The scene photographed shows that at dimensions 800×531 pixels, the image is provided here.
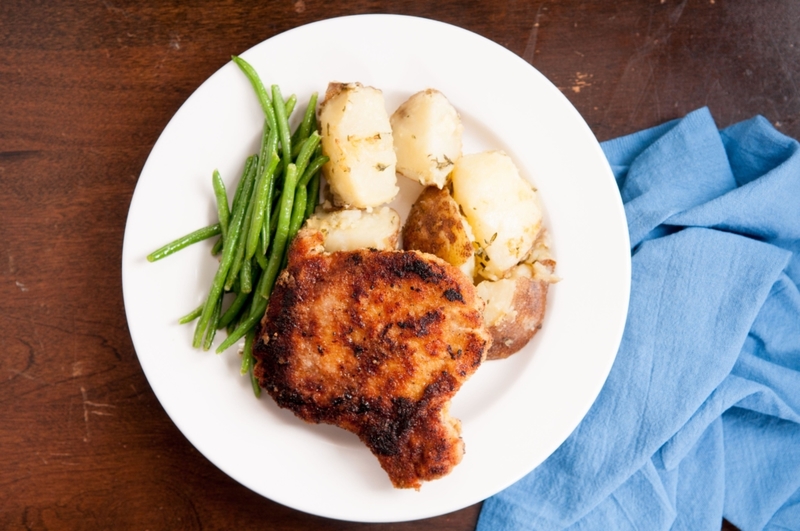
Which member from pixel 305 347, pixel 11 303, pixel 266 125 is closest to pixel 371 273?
Result: pixel 305 347

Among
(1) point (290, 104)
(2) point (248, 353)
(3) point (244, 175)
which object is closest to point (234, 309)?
(2) point (248, 353)

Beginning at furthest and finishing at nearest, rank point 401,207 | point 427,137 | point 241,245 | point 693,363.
A: point 693,363 < point 401,207 < point 241,245 < point 427,137

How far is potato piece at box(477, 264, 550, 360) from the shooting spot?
2.78m

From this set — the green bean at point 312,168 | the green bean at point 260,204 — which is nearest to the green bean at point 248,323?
the green bean at point 260,204

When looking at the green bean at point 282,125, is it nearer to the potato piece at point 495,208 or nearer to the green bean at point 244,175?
→ the green bean at point 244,175

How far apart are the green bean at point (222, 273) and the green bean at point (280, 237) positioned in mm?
157

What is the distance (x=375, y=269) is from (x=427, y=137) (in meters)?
0.59

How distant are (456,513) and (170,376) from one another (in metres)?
1.51

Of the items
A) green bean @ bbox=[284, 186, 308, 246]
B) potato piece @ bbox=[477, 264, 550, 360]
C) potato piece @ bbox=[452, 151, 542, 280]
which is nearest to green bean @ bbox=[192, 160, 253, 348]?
green bean @ bbox=[284, 186, 308, 246]

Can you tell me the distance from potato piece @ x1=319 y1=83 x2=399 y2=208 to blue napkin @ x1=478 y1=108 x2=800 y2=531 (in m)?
1.25

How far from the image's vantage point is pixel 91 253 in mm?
3145

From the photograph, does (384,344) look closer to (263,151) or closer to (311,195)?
(311,195)

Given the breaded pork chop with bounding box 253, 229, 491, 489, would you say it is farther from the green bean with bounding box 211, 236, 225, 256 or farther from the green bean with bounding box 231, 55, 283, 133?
the green bean with bounding box 231, 55, 283, 133

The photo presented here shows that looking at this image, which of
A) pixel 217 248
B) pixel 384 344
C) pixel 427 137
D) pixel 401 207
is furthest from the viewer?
pixel 401 207
